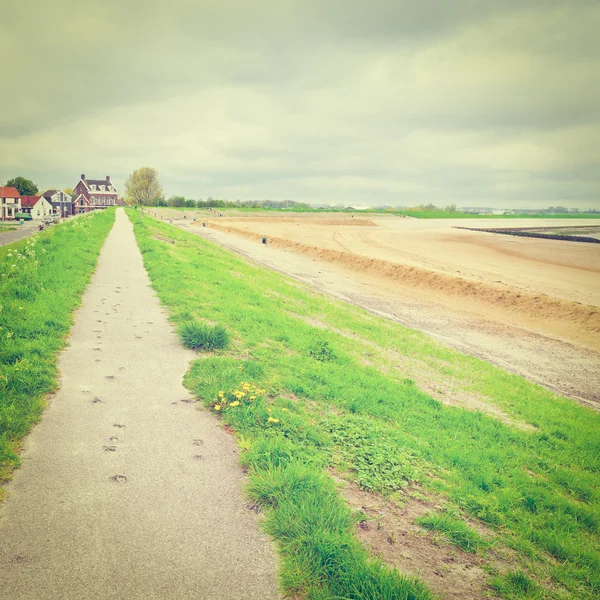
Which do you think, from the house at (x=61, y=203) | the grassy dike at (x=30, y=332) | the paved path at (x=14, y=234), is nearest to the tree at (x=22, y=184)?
the house at (x=61, y=203)

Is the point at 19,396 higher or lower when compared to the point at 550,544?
higher

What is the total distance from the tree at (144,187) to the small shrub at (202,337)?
14722cm

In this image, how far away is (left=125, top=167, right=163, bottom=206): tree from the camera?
139750 millimetres

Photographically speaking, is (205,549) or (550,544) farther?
(550,544)

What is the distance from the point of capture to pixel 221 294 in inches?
545

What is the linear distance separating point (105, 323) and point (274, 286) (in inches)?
428

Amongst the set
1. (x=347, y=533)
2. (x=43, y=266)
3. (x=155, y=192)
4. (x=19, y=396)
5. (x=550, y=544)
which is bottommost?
(x=550, y=544)

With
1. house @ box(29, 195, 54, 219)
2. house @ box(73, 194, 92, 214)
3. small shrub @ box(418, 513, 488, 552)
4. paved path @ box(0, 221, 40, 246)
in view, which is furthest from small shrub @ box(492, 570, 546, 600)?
house @ box(73, 194, 92, 214)

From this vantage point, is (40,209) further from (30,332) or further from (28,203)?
(30,332)

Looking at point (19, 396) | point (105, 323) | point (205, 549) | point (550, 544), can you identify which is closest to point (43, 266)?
point (105, 323)

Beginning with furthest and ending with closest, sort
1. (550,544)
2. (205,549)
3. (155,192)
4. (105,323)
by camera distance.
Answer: (155,192), (105,323), (550,544), (205,549)

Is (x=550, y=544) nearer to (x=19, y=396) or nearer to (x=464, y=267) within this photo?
(x=19, y=396)

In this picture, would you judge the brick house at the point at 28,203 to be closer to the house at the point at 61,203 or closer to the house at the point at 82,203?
the house at the point at 61,203

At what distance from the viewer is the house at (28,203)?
119m
